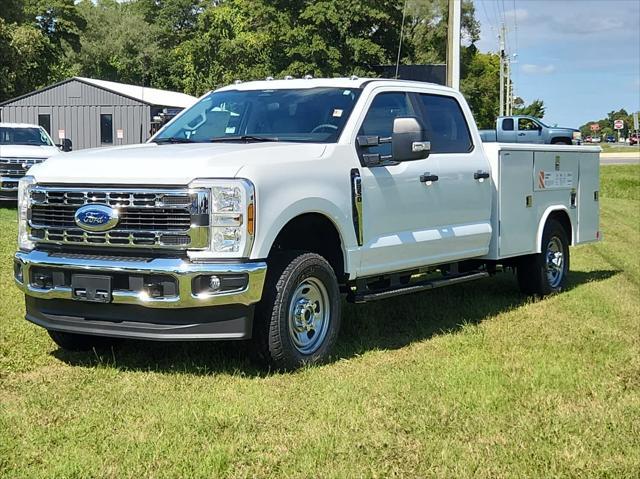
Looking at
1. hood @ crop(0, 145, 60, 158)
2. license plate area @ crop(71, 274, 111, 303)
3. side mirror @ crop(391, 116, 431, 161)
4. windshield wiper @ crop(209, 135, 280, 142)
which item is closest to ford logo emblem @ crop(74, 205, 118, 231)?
license plate area @ crop(71, 274, 111, 303)

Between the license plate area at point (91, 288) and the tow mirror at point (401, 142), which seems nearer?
the license plate area at point (91, 288)

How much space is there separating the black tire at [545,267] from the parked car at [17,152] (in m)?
11.5

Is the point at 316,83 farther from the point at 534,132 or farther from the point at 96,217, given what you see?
the point at 534,132

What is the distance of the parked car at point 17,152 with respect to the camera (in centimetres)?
1745

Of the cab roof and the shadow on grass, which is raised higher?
the cab roof

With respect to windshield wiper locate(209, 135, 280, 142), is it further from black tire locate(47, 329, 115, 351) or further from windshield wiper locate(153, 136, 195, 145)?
black tire locate(47, 329, 115, 351)

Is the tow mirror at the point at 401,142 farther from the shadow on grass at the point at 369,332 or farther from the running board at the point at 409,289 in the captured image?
the shadow on grass at the point at 369,332

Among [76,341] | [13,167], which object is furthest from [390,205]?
[13,167]

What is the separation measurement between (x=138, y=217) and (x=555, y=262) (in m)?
5.59

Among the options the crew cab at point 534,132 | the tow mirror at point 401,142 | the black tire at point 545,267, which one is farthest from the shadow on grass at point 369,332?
the crew cab at point 534,132

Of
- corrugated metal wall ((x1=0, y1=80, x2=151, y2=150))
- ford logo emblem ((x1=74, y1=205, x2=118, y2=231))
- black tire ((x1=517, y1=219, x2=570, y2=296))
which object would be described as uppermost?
corrugated metal wall ((x1=0, y1=80, x2=151, y2=150))

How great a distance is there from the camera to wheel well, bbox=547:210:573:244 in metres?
9.44

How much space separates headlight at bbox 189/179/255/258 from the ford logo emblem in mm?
567

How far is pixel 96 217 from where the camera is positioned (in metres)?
5.50
